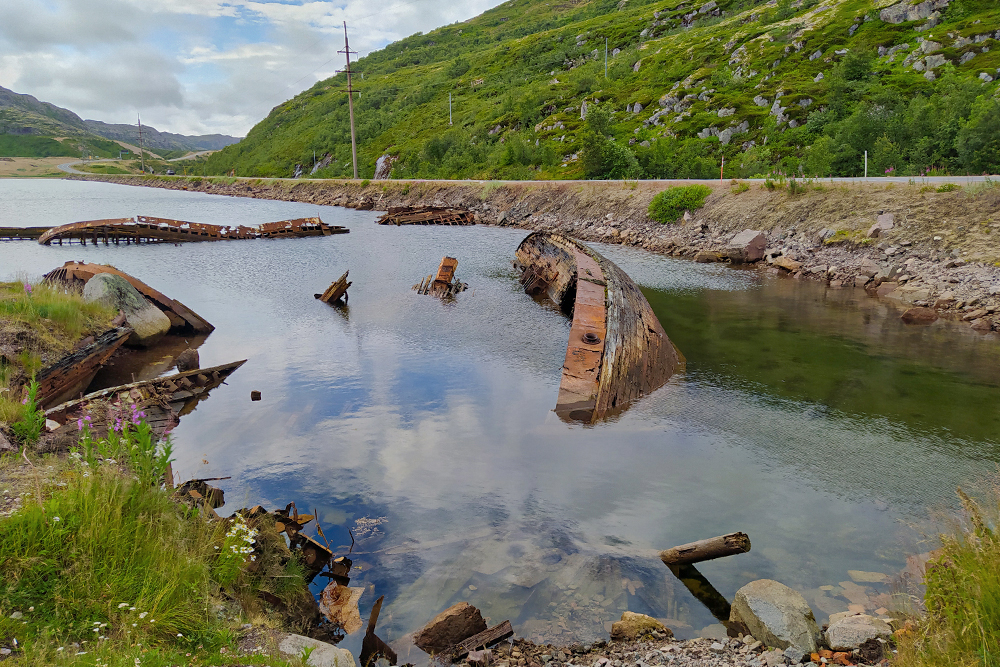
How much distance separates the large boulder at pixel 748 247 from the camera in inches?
1014

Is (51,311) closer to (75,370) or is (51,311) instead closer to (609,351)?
(75,370)

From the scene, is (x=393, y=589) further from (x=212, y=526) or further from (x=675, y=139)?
(x=675, y=139)

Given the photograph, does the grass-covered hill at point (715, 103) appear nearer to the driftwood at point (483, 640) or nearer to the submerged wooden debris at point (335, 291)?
the submerged wooden debris at point (335, 291)

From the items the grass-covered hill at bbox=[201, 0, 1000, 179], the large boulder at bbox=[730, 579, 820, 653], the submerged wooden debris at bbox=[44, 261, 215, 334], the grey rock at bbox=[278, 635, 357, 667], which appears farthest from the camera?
the grass-covered hill at bbox=[201, 0, 1000, 179]

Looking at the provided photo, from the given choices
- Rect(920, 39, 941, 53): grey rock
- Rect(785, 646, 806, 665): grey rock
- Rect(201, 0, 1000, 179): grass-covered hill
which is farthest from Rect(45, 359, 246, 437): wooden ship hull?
Rect(920, 39, 941, 53): grey rock

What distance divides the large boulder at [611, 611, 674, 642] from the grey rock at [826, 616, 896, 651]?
54.8 inches

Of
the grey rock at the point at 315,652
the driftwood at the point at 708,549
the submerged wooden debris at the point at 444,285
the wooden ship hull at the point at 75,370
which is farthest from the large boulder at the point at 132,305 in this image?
the driftwood at the point at 708,549

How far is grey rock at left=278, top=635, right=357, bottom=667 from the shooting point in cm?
424

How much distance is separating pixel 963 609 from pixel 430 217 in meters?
44.4

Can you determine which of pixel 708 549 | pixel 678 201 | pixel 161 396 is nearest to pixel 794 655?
pixel 708 549

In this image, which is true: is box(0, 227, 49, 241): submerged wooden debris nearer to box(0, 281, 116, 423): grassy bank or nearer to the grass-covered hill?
box(0, 281, 116, 423): grassy bank

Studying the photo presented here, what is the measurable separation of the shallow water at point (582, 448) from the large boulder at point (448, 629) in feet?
1.47

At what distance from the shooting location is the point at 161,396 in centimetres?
1096

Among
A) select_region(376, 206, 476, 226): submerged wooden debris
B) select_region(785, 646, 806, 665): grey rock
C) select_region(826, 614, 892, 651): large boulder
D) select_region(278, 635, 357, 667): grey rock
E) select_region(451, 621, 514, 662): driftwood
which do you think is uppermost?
select_region(376, 206, 476, 226): submerged wooden debris
